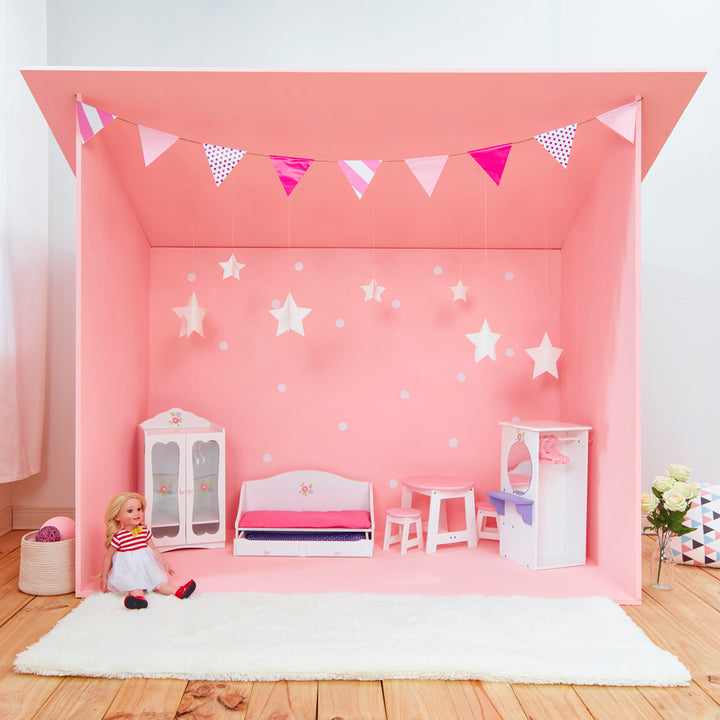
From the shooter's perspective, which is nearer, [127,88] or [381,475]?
[127,88]

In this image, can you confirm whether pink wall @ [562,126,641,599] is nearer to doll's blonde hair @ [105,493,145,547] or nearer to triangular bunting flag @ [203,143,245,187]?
triangular bunting flag @ [203,143,245,187]

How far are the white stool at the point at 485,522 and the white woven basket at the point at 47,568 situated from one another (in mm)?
2107

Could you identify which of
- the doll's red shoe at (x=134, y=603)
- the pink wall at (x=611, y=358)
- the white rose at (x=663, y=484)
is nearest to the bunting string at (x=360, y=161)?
the pink wall at (x=611, y=358)

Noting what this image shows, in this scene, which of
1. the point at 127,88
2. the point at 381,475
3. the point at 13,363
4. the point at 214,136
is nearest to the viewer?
the point at 127,88

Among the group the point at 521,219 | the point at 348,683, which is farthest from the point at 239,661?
the point at 521,219

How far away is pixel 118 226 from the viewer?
333 centimetres

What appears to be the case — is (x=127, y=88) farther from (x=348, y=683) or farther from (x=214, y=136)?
(x=348, y=683)

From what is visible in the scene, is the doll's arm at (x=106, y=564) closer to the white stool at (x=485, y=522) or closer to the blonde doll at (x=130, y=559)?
the blonde doll at (x=130, y=559)

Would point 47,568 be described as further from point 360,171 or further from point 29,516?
point 360,171

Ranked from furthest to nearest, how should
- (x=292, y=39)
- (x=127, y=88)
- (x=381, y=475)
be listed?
(x=292, y=39)
(x=381, y=475)
(x=127, y=88)

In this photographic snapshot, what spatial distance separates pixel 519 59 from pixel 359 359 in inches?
91.4

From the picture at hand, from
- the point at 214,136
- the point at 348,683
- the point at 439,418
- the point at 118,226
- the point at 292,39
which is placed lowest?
the point at 348,683

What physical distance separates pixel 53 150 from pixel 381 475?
297 cm

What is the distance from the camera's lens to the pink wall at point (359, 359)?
156 inches
